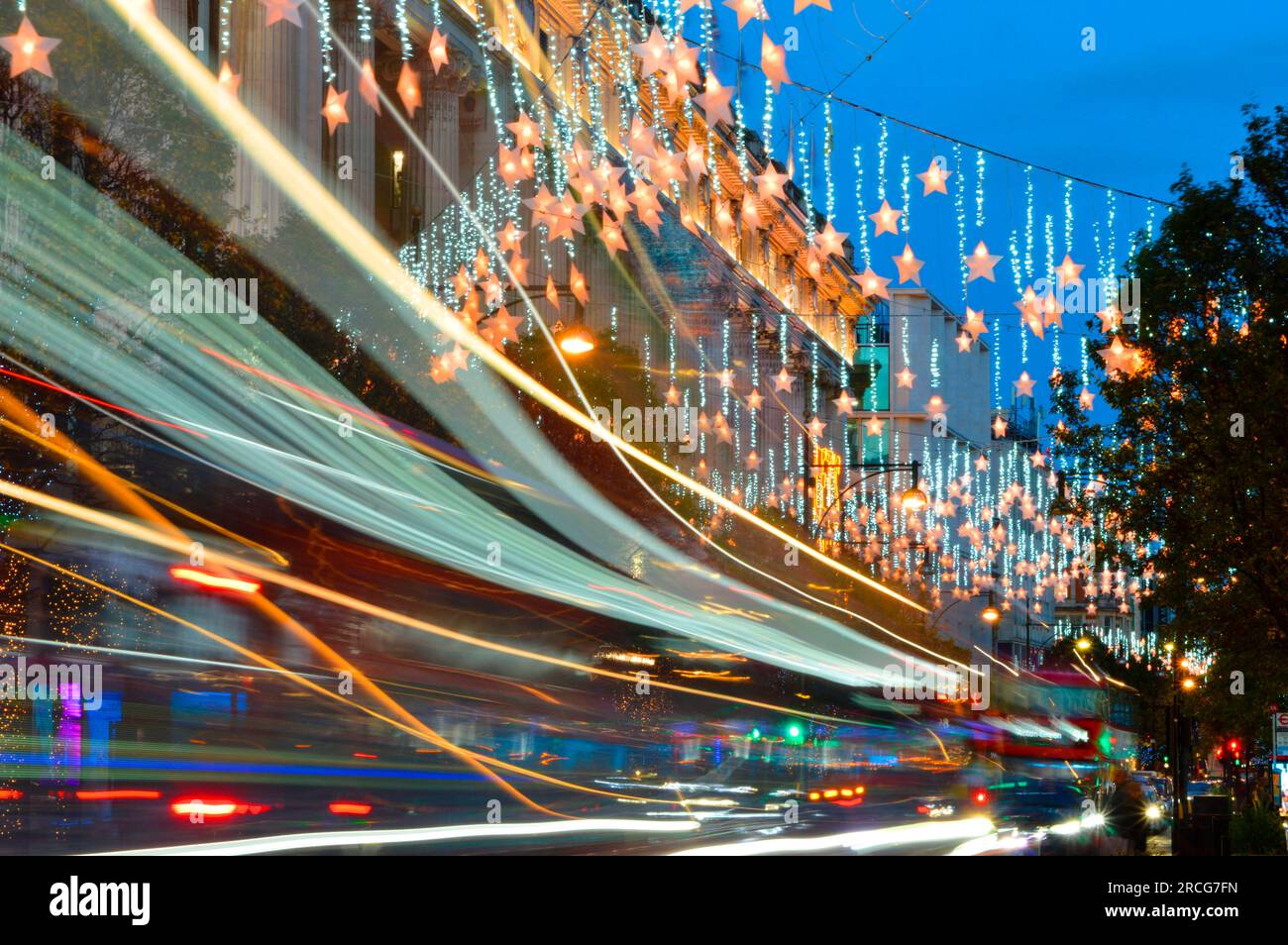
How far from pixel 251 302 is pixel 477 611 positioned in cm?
567

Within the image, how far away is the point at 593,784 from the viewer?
51.5ft

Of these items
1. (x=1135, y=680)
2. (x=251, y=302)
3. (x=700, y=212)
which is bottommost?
(x=1135, y=680)

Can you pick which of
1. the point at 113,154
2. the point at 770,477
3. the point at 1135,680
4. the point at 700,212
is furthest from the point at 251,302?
the point at 1135,680

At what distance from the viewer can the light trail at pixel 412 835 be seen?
1105 centimetres

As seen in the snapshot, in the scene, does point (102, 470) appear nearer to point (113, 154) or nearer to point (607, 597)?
point (113, 154)
